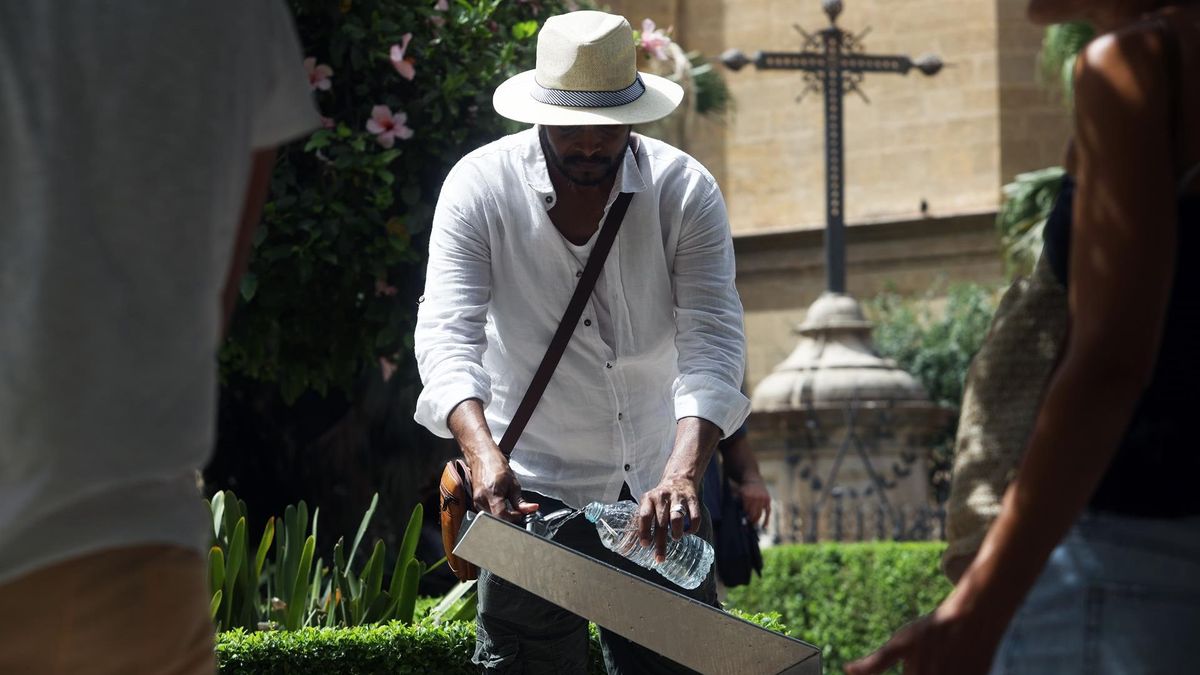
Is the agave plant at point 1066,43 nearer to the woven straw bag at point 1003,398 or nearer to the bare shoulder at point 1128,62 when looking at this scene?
the woven straw bag at point 1003,398

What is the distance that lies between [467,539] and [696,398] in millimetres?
646

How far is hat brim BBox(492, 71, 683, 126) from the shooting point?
418 cm

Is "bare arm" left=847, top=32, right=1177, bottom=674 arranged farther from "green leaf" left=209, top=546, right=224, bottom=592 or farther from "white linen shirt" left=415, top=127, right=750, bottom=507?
"green leaf" left=209, top=546, right=224, bottom=592

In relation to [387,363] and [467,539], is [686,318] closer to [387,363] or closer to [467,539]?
[467,539]

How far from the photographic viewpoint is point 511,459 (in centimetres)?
423

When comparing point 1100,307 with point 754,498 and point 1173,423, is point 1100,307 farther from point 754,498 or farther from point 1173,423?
point 754,498

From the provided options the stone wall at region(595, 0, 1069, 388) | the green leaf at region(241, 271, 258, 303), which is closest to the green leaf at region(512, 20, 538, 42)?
the green leaf at region(241, 271, 258, 303)

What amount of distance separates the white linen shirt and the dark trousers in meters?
0.10

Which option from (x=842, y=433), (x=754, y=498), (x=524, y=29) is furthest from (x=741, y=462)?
(x=842, y=433)

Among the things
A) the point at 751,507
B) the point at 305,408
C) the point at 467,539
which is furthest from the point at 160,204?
the point at 305,408

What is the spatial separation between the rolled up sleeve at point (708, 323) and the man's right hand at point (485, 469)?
16.8 inches

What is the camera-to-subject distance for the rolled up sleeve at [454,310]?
403 cm

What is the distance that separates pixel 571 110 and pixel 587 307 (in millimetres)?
423

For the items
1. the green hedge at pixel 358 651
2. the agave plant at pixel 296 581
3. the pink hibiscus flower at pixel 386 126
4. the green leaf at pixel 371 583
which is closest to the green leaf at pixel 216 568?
the agave plant at pixel 296 581
